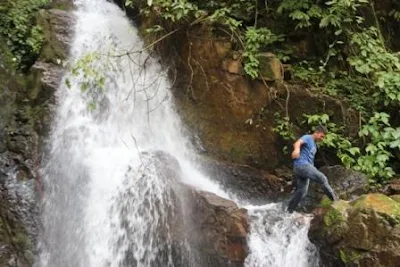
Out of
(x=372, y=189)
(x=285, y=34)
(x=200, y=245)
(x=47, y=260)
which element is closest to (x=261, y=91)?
(x=285, y=34)

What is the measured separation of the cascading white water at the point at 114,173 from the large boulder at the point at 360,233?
402mm

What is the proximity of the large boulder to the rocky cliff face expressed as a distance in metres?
4.33

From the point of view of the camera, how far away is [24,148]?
7.83 metres

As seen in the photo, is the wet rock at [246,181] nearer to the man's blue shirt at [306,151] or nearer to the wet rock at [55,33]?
the man's blue shirt at [306,151]

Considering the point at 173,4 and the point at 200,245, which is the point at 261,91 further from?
the point at 200,245

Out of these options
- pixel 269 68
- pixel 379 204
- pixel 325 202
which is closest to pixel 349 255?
pixel 379 204

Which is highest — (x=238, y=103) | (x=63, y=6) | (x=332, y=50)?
(x=332, y=50)

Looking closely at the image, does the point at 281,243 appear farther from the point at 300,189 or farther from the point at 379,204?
the point at 379,204

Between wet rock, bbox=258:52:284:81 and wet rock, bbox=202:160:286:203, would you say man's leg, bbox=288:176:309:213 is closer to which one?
wet rock, bbox=202:160:286:203

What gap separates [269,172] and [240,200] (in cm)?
97

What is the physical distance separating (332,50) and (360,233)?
440cm

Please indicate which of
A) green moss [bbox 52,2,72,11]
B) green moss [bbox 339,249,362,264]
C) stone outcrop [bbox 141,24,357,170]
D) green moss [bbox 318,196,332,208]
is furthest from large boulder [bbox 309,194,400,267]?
green moss [bbox 52,2,72,11]

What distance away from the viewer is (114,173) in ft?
24.7

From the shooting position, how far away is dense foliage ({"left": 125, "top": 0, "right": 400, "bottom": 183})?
8.38 m
